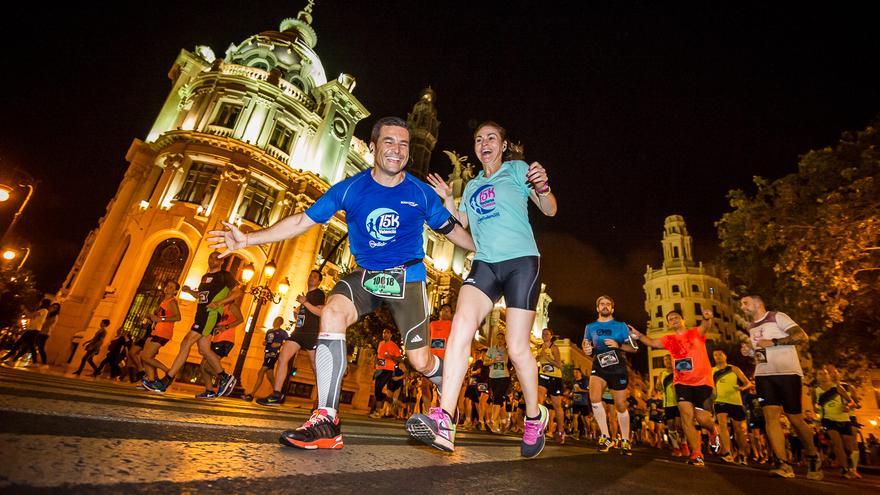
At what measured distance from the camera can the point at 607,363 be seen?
680 cm

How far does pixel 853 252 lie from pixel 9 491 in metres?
13.4

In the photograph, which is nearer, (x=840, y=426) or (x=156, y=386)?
(x=156, y=386)

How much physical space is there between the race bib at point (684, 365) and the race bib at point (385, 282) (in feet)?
19.2

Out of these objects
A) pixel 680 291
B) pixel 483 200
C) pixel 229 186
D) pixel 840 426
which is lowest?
pixel 840 426

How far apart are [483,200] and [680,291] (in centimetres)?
7406

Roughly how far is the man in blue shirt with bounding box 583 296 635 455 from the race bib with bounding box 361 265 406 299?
4.70 meters

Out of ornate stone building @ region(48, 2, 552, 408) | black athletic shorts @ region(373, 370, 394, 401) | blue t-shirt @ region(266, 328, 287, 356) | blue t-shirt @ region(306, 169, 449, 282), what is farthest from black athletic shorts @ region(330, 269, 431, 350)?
ornate stone building @ region(48, 2, 552, 408)

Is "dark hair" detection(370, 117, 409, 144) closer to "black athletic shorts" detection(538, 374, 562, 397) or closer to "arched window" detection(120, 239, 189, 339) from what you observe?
"black athletic shorts" detection(538, 374, 562, 397)

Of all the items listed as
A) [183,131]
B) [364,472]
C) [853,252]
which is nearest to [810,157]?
[853,252]

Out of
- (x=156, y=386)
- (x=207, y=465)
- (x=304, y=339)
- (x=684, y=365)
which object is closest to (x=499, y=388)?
(x=684, y=365)

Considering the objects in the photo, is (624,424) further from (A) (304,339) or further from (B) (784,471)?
(A) (304,339)

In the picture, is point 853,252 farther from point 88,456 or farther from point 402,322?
point 88,456

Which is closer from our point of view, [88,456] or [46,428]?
[88,456]

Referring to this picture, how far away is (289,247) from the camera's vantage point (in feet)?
76.7
